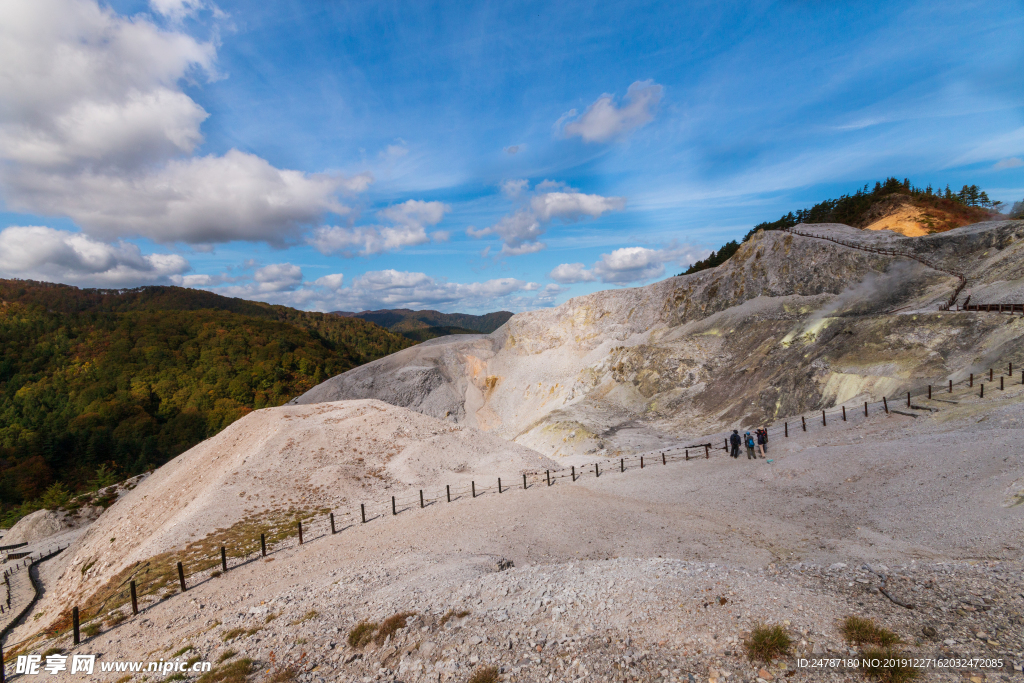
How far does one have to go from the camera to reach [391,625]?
9.60m

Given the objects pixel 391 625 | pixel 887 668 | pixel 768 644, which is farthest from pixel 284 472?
pixel 887 668

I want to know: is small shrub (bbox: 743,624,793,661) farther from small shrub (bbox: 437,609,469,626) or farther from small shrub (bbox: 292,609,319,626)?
small shrub (bbox: 292,609,319,626)

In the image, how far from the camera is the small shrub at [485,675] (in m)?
7.38

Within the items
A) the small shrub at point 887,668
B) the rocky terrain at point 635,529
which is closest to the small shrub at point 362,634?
the rocky terrain at point 635,529

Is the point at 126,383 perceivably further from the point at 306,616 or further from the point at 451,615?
the point at 451,615

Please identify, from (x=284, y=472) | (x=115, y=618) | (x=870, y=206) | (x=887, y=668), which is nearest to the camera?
(x=887, y=668)

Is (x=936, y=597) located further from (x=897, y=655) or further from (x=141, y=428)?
(x=141, y=428)

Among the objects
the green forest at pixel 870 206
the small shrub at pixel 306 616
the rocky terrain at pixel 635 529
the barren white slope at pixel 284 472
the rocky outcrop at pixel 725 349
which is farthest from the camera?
the green forest at pixel 870 206

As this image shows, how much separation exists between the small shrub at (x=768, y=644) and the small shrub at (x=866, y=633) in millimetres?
984

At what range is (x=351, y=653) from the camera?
9016 mm

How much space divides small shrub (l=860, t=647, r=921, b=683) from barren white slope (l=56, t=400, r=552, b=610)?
20859 millimetres

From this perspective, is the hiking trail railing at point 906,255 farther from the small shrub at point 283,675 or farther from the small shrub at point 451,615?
the small shrub at point 283,675

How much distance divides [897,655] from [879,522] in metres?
8.69

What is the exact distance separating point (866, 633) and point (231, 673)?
39.1ft
